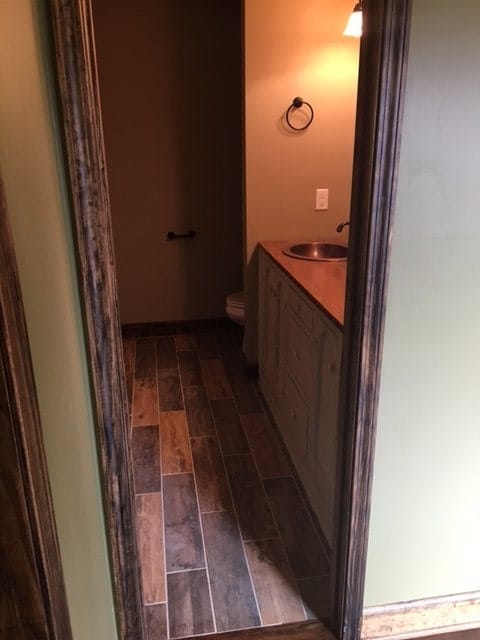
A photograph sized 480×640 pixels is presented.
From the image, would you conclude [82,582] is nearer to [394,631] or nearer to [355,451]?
[355,451]

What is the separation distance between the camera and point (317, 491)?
210cm

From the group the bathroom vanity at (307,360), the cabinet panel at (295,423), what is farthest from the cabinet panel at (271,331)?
the cabinet panel at (295,423)

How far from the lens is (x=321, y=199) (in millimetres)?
3172

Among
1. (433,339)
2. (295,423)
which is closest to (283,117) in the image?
(295,423)

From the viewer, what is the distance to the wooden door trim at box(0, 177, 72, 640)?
750mm

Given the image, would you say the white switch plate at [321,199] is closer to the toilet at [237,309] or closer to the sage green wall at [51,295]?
the toilet at [237,309]

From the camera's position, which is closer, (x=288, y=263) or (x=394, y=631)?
(x=394, y=631)

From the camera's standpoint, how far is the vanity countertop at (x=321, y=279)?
1865 mm

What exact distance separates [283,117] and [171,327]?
200 centimetres

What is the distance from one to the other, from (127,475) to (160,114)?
315cm

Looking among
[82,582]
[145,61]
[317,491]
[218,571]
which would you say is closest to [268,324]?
[317,491]

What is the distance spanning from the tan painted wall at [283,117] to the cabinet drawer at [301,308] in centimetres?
90

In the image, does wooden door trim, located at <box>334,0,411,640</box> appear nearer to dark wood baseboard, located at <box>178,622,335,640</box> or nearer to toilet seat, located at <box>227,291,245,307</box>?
dark wood baseboard, located at <box>178,622,335,640</box>

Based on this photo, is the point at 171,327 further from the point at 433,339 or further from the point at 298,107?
the point at 433,339
